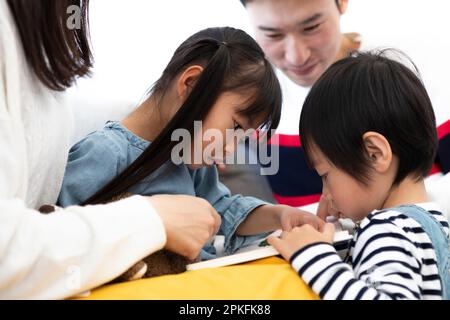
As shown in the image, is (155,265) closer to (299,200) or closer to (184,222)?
(184,222)

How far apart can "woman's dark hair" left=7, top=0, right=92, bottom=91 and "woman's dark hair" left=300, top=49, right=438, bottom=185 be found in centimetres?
37

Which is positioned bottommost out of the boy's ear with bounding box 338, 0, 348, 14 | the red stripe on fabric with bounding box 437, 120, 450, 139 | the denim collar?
the red stripe on fabric with bounding box 437, 120, 450, 139

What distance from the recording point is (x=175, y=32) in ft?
4.91

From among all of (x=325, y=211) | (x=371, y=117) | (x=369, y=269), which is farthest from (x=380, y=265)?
(x=325, y=211)

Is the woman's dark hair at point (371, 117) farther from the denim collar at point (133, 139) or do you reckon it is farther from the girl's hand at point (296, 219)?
the denim collar at point (133, 139)

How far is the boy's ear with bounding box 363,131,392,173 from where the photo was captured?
2.80ft

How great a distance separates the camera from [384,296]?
700mm

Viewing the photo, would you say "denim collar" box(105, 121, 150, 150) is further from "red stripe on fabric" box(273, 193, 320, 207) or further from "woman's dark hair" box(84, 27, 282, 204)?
"red stripe on fabric" box(273, 193, 320, 207)

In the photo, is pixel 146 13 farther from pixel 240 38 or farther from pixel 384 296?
pixel 384 296

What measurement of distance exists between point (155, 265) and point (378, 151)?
36 cm

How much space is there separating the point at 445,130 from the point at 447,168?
3.6 inches

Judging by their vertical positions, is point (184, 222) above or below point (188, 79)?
below

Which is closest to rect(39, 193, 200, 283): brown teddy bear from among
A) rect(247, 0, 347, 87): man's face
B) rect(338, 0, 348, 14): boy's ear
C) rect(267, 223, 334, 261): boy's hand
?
rect(267, 223, 334, 261): boy's hand
